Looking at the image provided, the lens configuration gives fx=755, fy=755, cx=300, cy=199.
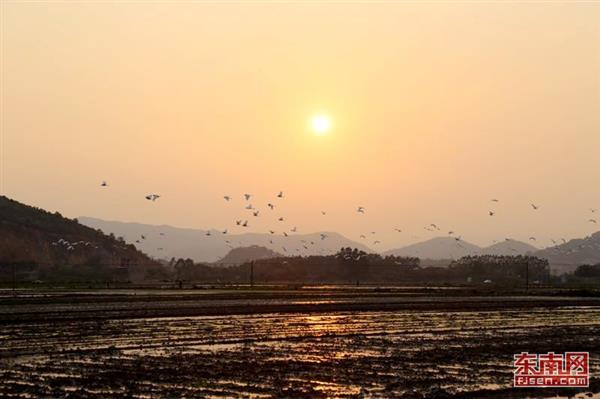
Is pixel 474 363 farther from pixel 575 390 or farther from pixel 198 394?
pixel 198 394

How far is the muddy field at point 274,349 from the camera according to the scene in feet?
52.9

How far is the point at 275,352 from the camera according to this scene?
22.2 meters

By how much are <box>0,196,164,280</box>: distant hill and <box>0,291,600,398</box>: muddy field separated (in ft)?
181

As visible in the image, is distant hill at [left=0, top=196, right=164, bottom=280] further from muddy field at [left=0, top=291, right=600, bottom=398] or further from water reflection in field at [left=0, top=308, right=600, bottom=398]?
water reflection in field at [left=0, top=308, right=600, bottom=398]

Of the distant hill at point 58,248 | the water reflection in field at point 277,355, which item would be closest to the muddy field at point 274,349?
the water reflection in field at point 277,355

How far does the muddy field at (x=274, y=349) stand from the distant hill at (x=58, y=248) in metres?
55.3

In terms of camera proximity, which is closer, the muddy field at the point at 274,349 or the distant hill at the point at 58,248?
the muddy field at the point at 274,349

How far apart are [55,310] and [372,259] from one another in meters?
105

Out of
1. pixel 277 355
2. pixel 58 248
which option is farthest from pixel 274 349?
pixel 58 248

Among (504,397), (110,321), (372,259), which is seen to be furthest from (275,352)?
(372,259)

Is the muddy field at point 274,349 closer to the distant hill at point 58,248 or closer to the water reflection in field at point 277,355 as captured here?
the water reflection in field at point 277,355

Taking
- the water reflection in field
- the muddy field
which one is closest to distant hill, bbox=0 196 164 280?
the muddy field

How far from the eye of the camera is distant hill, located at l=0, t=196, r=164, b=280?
313 ft

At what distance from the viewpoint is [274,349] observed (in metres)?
22.9
